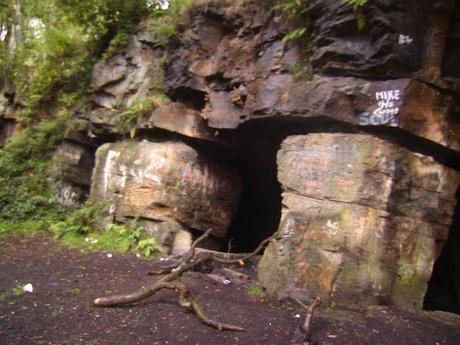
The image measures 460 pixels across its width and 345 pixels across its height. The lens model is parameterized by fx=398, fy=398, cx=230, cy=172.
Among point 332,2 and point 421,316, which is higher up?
point 332,2

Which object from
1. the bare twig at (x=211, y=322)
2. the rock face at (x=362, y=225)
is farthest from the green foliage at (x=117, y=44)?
the bare twig at (x=211, y=322)

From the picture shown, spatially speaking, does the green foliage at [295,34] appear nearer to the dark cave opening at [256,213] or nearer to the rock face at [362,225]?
the rock face at [362,225]

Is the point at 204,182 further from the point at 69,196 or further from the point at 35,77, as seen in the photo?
the point at 35,77

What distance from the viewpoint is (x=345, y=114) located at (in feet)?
18.1

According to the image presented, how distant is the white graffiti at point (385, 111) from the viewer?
16.9 feet

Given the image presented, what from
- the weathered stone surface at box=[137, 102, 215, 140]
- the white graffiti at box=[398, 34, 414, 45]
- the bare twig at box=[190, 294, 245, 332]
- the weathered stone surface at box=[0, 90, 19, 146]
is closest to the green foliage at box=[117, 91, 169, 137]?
the weathered stone surface at box=[137, 102, 215, 140]

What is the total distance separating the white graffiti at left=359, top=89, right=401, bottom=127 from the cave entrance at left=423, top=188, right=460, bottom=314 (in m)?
4.04

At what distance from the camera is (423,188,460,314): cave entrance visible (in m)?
8.26

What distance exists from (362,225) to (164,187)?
4.40m

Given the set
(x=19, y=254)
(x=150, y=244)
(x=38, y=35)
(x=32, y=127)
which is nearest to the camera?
(x=19, y=254)

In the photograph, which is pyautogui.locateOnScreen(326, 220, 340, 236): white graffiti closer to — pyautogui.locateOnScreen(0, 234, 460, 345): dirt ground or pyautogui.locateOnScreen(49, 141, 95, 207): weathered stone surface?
pyautogui.locateOnScreen(0, 234, 460, 345): dirt ground

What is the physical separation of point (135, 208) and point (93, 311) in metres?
3.83

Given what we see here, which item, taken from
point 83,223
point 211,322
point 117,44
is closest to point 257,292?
point 211,322

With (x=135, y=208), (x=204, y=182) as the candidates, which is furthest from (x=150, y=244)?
(x=204, y=182)
